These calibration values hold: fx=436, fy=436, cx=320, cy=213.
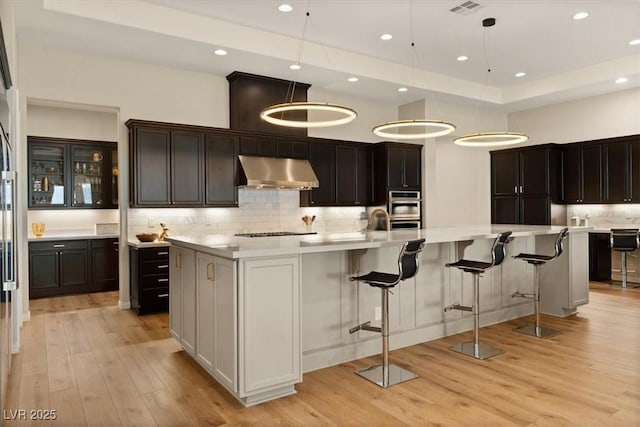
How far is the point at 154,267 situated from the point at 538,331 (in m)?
4.53

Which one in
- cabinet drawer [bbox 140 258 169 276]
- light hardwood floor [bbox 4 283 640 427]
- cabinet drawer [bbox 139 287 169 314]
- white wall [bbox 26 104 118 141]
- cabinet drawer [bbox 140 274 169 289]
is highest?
white wall [bbox 26 104 118 141]

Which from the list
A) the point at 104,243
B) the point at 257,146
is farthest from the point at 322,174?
the point at 104,243

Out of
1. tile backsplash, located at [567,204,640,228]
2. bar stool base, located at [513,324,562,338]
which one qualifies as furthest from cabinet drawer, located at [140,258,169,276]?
tile backsplash, located at [567,204,640,228]

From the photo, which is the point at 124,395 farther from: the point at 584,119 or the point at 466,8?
the point at 584,119

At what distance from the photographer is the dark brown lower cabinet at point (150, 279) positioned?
5.48 m

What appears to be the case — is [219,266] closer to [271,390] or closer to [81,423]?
[271,390]

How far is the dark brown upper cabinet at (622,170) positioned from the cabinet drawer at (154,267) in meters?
7.51

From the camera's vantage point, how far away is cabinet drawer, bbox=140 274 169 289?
5496 millimetres

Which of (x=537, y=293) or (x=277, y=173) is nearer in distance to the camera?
(x=537, y=293)

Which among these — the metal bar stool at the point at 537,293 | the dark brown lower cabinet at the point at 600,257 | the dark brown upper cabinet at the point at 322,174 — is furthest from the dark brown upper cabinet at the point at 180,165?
the dark brown lower cabinet at the point at 600,257

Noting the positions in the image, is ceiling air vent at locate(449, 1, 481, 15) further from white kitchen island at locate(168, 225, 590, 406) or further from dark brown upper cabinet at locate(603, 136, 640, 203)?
dark brown upper cabinet at locate(603, 136, 640, 203)

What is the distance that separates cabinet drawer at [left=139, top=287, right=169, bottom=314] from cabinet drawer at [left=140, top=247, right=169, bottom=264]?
0.40 meters

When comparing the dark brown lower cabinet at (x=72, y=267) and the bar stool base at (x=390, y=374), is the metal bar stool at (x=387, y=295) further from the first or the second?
the dark brown lower cabinet at (x=72, y=267)

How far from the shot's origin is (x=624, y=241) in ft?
23.0
